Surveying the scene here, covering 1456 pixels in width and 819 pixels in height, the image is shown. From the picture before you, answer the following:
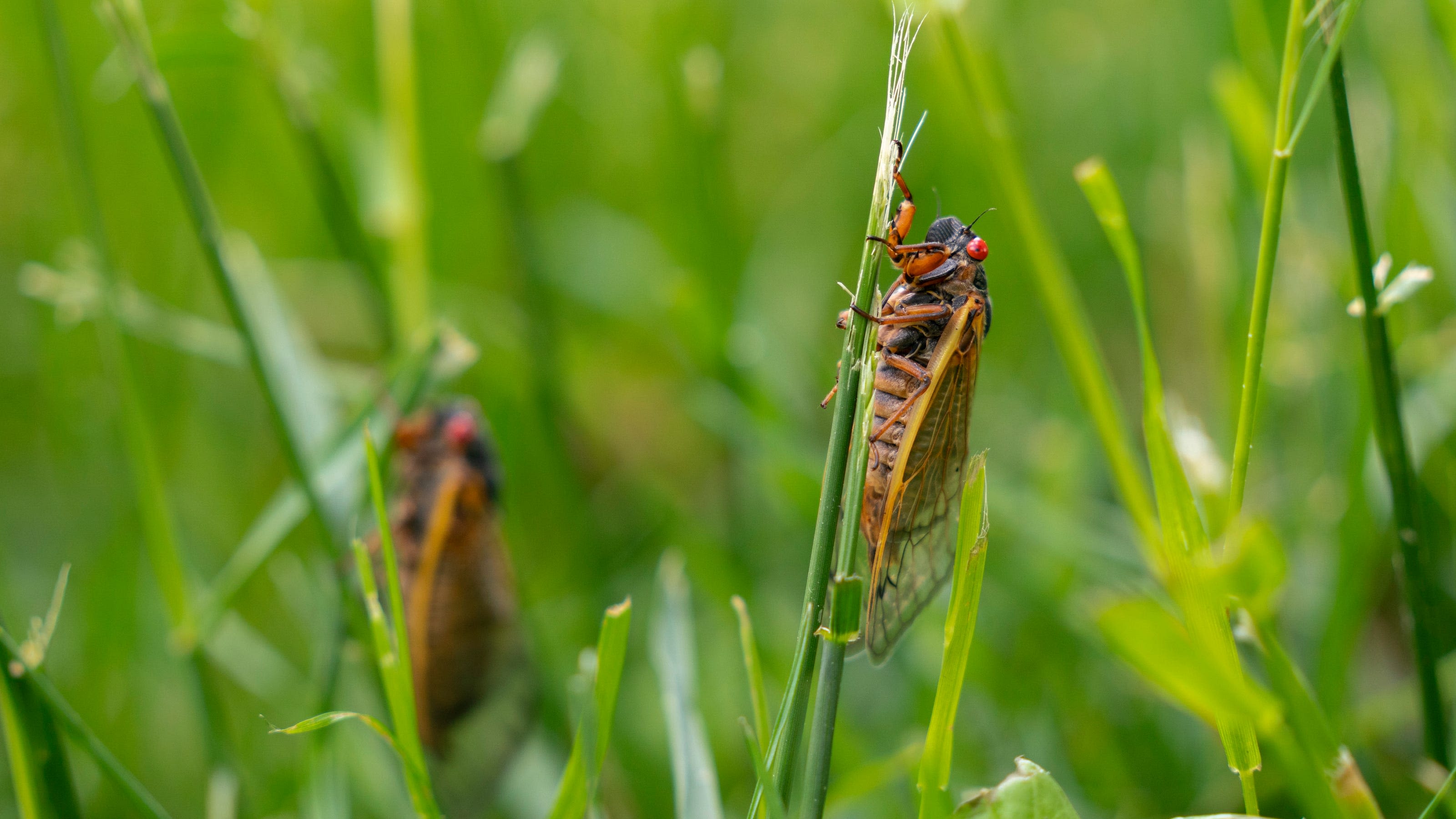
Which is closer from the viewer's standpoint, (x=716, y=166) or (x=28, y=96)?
(x=716, y=166)

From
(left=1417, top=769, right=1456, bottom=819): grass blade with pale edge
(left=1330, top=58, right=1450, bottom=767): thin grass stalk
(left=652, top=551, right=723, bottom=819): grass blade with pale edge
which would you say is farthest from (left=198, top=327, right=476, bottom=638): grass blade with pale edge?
(left=1417, top=769, right=1456, bottom=819): grass blade with pale edge

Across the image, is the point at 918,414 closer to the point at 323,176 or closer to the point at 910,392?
the point at 910,392

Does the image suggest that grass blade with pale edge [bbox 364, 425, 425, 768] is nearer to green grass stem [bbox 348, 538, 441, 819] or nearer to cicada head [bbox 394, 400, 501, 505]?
green grass stem [bbox 348, 538, 441, 819]

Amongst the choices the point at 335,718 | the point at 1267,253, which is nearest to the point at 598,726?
the point at 335,718

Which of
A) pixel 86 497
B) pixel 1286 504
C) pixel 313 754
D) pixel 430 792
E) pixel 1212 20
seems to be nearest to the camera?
pixel 430 792

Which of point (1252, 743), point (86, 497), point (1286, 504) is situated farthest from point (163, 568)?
point (1286, 504)

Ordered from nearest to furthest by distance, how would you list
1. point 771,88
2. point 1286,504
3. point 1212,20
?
point 1286,504 < point 1212,20 < point 771,88

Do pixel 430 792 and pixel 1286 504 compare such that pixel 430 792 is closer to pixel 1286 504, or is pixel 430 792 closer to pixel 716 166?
pixel 716 166
